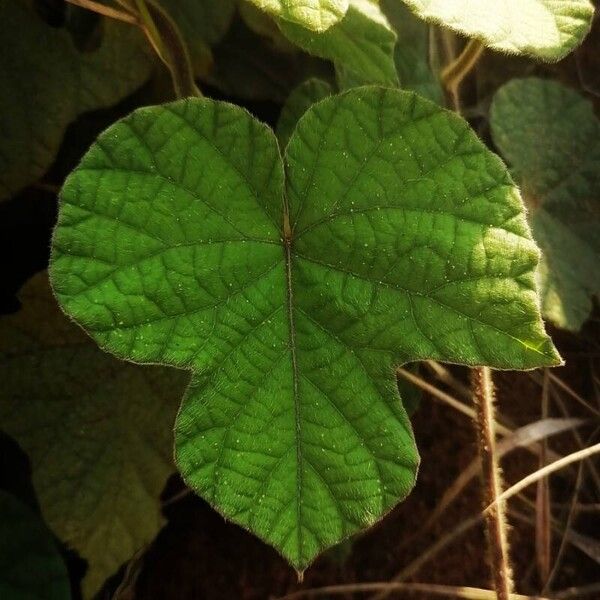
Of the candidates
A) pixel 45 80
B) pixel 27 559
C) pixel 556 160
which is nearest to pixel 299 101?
pixel 45 80

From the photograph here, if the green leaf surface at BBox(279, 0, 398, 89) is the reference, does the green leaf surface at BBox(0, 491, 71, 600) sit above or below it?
below

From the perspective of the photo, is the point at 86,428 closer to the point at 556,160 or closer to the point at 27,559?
the point at 27,559

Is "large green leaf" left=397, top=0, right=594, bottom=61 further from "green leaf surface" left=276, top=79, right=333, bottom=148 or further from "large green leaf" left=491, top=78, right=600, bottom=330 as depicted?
"large green leaf" left=491, top=78, right=600, bottom=330

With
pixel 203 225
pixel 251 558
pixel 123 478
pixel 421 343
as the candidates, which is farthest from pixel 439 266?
pixel 251 558

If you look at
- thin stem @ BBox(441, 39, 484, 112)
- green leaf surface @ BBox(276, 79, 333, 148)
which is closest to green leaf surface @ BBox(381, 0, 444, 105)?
thin stem @ BBox(441, 39, 484, 112)

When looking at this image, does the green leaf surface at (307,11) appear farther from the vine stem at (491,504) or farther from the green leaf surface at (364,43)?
the vine stem at (491,504)

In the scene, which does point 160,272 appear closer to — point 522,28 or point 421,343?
point 421,343

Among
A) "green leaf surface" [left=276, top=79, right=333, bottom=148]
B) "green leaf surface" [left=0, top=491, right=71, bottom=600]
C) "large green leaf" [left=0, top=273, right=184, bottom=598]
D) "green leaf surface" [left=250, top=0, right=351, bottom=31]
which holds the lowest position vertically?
"green leaf surface" [left=0, top=491, right=71, bottom=600]
